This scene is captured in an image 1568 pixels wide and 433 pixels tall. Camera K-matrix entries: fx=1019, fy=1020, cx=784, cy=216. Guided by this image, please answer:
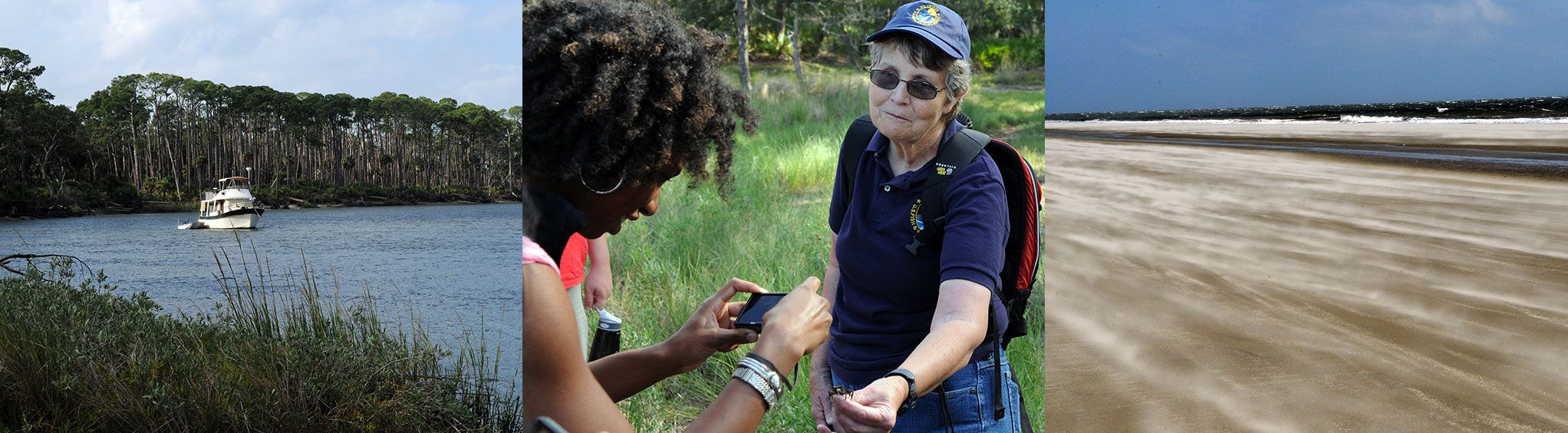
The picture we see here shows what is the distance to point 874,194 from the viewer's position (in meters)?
2.48

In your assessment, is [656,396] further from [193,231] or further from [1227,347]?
[1227,347]

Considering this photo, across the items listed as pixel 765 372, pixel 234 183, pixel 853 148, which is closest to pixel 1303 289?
pixel 853 148

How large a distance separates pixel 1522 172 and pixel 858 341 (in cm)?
2050

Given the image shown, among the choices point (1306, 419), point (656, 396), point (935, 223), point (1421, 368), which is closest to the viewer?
point (935, 223)

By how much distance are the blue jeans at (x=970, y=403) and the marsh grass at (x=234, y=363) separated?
1.38 m

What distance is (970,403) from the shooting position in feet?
8.43

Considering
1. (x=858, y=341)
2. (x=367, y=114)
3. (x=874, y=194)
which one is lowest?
(x=858, y=341)

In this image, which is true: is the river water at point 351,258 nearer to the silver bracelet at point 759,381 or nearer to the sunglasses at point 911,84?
the sunglasses at point 911,84

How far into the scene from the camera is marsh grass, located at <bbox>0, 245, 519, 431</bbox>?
3.18 meters

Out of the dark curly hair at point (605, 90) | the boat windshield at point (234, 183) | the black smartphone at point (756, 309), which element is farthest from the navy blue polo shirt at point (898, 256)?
the boat windshield at point (234, 183)

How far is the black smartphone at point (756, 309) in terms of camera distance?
7.27ft

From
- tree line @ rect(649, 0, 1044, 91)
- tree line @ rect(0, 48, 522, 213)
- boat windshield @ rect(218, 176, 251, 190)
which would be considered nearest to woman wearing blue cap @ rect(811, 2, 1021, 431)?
tree line @ rect(649, 0, 1044, 91)

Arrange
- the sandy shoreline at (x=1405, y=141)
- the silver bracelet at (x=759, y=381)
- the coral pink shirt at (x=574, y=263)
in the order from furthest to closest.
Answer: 1. the sandy shoreline at (x=1405, y=141)
2. the coral pink shirt at (x=574, y=263)
3. the silver bracelet at (x=759, y=381)

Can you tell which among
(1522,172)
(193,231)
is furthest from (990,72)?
(1522,172)
